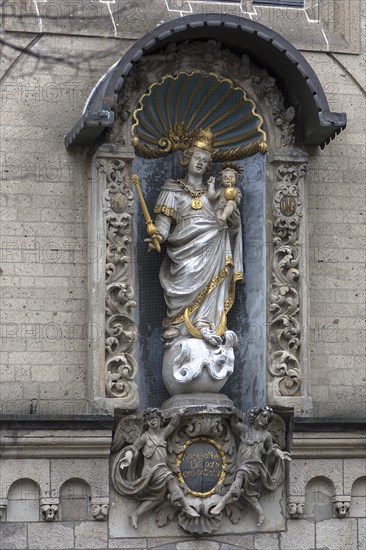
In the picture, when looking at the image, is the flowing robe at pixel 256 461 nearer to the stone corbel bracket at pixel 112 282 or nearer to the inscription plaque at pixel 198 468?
the inscription plaque at pixel 198 468

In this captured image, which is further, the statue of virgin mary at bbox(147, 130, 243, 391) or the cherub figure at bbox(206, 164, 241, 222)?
the cherub figure at bbox(206, 164, 241, 222)

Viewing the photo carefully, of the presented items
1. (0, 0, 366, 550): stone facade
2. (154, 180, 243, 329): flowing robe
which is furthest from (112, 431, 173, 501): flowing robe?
(154, 180, 243, 329): flowing robe

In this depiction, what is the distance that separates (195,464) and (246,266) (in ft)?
5.71

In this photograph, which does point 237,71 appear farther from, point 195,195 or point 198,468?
point 198,468

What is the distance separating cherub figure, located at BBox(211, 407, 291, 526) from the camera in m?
17.3

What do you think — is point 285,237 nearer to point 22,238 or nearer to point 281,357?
point 281,357

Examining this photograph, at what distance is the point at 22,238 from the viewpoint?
1758cm

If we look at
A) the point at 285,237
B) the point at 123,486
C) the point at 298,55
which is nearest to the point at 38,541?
the point at 123,486

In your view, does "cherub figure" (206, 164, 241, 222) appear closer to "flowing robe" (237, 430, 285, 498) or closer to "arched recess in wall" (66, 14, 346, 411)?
"arched recess in wall" (66, 14, 346, 411)

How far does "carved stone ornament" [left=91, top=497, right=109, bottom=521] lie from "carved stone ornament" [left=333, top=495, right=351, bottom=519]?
185 cm

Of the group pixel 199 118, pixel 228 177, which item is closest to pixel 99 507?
pixel 228 177

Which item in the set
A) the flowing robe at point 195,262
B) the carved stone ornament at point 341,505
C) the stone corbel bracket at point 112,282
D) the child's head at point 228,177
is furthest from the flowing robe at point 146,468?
the child's head at point 228,177

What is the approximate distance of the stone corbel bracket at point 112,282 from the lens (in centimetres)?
1739

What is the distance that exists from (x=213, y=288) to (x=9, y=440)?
6.81 feet
